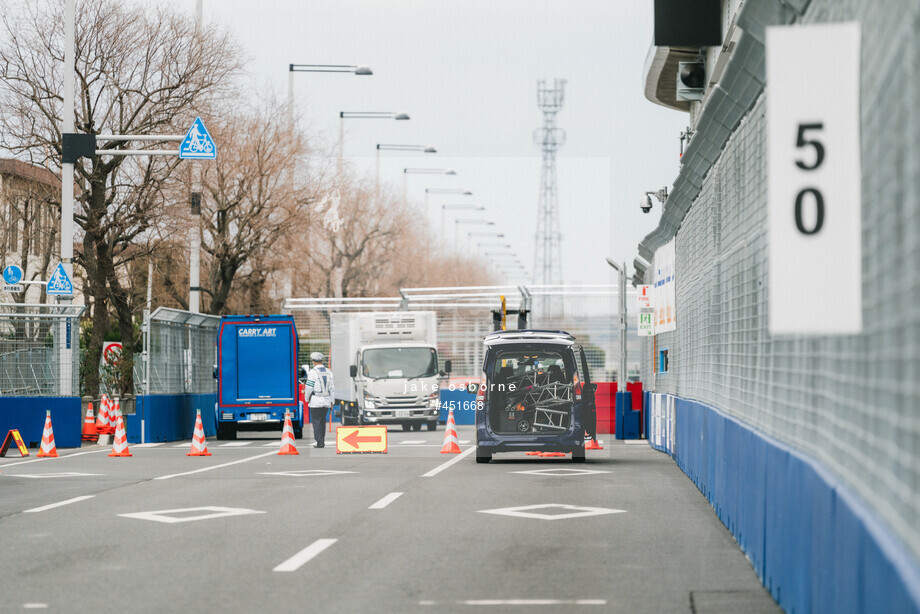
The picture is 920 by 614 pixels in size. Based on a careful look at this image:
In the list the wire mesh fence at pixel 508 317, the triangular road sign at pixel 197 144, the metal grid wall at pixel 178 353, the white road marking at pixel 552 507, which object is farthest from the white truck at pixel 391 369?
the white road marking at pixel 552 507

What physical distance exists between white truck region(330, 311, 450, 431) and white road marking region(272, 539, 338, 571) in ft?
87.5

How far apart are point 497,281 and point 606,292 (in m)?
110

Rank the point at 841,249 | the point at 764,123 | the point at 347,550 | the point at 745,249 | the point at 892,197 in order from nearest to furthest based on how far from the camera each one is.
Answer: the point at 892,197 → the point at 841,249 → the point at 764,123 → the point at 347,550 → the point at 745,249

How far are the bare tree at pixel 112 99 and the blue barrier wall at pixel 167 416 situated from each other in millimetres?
6412

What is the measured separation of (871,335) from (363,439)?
65.8 feet

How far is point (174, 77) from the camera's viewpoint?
40219 mm

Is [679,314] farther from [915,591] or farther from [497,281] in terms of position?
[497,281]

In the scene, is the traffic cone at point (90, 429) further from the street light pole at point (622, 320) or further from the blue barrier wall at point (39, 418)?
the street light pole at point (622, 320)

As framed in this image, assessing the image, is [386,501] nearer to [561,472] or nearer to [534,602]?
[561,472]

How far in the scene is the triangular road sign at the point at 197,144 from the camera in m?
27.3

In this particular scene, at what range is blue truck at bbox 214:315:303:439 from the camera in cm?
3309

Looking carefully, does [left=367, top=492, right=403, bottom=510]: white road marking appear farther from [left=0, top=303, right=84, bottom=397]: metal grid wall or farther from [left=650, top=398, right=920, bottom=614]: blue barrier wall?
[left=0, top=303, right=84, bottom=397]: metal grid wall

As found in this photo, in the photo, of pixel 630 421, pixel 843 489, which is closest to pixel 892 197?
pixel 843 489

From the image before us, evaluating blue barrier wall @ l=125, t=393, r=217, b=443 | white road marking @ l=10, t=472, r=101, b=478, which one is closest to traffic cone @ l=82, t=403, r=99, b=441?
blue barrier wall @ l=125, t=393, r=217, b=443
